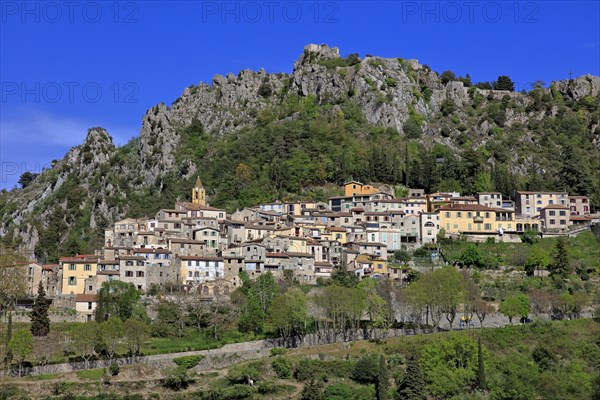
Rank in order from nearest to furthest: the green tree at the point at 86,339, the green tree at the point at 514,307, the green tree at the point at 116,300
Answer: the green tree at the point at 86,339 < the green tree at the point at 116,300 < the green tree at the point at 514,307

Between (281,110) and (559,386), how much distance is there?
85.7 m

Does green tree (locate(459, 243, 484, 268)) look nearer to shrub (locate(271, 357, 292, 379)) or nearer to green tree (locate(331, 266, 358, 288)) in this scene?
green tree (locate(331, 266, 358, 288))

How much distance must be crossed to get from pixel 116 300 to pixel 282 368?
Answer: 57.8 feet

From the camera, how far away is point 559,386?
187 ft

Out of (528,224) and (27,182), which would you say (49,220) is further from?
(528,224)

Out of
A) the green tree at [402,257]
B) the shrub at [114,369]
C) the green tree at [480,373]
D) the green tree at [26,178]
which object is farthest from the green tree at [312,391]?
the green tree at [26,178]

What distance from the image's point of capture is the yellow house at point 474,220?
93688 mm

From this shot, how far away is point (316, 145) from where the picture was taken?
11831 cm

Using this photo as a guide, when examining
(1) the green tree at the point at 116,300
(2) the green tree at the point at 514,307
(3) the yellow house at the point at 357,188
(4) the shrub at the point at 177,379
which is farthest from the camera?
(3) the yellow house at the point at 357,188

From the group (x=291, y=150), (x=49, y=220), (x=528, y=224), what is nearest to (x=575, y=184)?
(x=528, y=224)

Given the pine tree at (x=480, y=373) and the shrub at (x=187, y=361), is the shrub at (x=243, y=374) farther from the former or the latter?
the pine tree at (x=480, y=373)

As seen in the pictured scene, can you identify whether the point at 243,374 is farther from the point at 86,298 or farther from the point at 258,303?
the point at 86,298

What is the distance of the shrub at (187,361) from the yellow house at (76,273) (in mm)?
18030

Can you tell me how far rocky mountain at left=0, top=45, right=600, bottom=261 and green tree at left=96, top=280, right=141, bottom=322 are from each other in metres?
20.8
